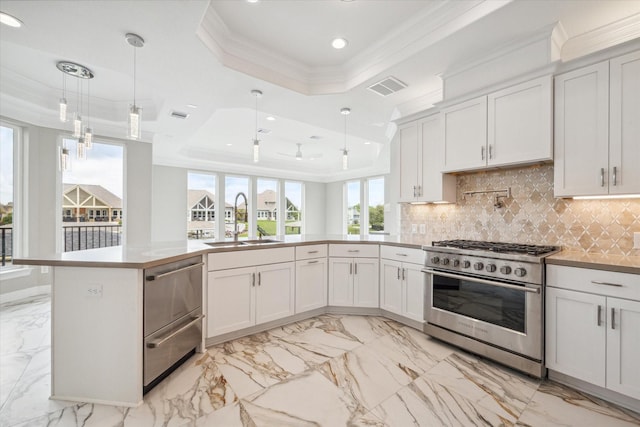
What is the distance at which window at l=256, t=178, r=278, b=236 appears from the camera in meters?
Answer: 8.95

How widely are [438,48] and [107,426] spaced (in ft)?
11.5

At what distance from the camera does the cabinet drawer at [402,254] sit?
2.98 m

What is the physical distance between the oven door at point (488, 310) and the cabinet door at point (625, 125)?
3.09 ft

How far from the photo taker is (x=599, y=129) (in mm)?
2121

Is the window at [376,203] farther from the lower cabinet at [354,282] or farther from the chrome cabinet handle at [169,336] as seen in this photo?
the chrome cabinet handle at [169,336]

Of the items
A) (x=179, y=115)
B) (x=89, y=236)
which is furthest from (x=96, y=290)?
(x=89, y=236)

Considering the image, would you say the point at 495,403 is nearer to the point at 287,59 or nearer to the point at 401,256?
the point at 401,256

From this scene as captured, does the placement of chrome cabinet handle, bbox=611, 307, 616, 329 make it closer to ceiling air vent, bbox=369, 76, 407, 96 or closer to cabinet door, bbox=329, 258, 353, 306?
cabinet door, bbox=329, 258, 353, 306

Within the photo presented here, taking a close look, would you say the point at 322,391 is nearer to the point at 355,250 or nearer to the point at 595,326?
the point at 355,250

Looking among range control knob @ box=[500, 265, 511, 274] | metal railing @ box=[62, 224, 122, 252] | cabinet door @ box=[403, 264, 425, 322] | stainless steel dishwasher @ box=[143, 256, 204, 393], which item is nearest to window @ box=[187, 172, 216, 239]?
metal railing @ box=[62, 224, 122, 252]

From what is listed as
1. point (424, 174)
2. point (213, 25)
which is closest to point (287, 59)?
point (213, 25)

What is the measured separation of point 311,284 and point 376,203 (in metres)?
5.85

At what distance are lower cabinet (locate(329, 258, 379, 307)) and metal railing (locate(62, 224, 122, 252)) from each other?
12.6ft

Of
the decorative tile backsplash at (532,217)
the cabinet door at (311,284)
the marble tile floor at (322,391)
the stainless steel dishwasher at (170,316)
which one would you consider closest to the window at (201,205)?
the marble tile floor at (322,391)
